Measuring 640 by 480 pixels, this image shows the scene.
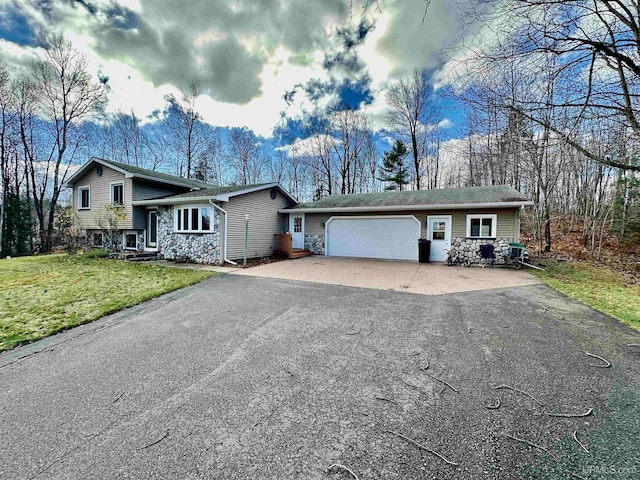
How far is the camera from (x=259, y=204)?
1274cm

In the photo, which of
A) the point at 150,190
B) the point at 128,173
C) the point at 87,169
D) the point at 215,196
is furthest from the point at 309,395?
the point at 87,169

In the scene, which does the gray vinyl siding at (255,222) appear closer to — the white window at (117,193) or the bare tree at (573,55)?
the white window at (117,193)

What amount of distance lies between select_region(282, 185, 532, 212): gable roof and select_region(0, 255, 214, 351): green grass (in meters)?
7.29

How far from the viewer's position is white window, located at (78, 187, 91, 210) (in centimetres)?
1470

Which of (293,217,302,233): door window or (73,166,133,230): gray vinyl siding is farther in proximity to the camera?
(293,217,302,233): door window

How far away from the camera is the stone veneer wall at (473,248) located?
34.1 feet

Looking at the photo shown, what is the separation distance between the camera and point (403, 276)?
830 cm

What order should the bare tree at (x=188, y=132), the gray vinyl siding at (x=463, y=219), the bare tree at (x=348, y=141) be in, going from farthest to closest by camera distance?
1. the bare tree at (x=348, y=141)
2. the bare tree at (x=188, y=132)
3. the gray vinyl siding at (x=463, y=219)

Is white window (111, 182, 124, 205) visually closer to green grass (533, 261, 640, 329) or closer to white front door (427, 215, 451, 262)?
white front door (427, 215, 451, 262)

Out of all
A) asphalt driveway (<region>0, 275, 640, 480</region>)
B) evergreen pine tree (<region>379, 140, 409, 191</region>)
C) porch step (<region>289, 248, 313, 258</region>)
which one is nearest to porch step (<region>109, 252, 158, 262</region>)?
porch step (<region>289, 248, 313, 258</region>)

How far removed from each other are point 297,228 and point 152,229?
7555mm

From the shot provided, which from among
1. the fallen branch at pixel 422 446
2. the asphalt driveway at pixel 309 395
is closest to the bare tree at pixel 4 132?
the asphalt driveway at pixel 309 395

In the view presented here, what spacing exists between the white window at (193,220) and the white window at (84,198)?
23.7 ft

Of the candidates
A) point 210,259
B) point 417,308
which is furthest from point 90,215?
point 417,308
